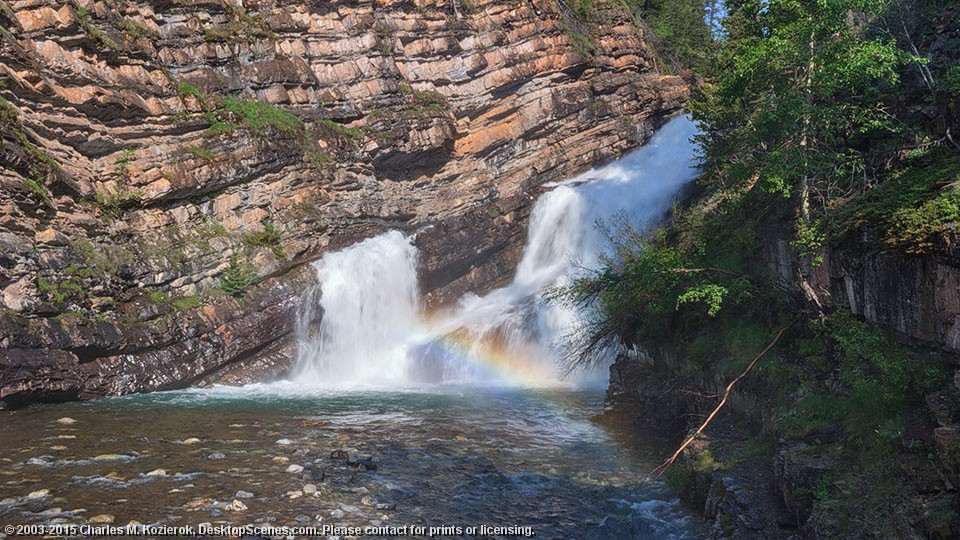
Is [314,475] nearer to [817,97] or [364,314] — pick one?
[817,97]

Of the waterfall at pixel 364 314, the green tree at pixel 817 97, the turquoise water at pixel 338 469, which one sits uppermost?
the green tree at pixel 817 97

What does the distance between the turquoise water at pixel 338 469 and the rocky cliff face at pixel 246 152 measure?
3.90m

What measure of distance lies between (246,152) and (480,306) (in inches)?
485

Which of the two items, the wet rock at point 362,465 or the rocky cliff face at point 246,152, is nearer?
the wet rock at point 362,465

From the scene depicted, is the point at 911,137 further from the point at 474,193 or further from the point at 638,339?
the point at 474,193

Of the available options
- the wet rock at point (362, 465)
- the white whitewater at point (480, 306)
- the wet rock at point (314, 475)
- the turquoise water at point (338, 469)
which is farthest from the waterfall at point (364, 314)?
the wet rock at point (314, 475)

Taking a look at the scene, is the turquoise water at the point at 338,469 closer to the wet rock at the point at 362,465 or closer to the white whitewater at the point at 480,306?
the wet rock at the point at 362,465

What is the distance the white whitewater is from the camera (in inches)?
1052

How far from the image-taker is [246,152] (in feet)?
89.6

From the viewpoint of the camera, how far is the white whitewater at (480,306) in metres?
26.7

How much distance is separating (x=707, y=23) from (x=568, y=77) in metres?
23.2

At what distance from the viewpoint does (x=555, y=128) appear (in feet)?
124

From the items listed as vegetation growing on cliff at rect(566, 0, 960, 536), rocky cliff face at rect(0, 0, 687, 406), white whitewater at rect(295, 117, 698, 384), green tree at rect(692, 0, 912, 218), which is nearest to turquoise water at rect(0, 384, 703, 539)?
vegetation growing on cliff at rect(566, 0, 960, 536)

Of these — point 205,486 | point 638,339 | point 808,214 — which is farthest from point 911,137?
point 205,486
